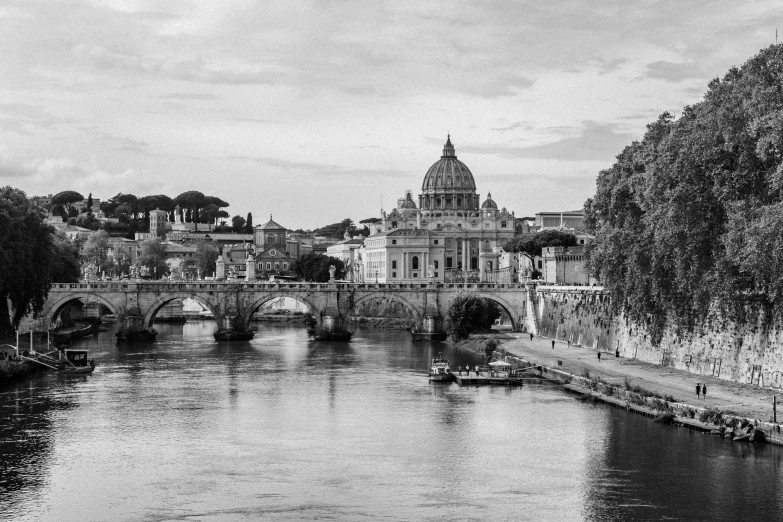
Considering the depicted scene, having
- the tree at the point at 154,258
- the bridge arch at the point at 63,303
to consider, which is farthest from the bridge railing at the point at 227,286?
the tree at the point at 154,258

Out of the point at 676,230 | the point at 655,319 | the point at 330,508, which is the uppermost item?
the point at 676,230

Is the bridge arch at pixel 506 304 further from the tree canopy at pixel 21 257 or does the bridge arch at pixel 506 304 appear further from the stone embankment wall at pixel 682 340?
the tree canopy at pixel 21 257

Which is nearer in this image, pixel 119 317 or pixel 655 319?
pixel 655 319

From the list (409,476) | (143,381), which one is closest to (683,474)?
(409,476)

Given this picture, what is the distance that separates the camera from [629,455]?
38938 mm

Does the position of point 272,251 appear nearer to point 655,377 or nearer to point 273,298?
point 273,298

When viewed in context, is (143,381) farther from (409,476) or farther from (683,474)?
(683,474)

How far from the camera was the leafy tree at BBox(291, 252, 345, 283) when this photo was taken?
150375 millimetres

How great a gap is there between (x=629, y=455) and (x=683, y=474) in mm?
3177

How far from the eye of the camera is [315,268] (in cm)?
15275

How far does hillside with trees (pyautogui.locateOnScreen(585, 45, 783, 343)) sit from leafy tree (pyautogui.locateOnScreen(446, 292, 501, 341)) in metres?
21.9

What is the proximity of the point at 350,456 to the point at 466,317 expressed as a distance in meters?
42.2

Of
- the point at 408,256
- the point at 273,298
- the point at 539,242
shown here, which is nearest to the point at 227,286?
the point at 273,298

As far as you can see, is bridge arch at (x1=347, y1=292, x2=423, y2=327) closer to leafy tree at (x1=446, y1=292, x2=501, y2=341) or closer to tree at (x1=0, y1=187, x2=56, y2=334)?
leafy tree at (x1=446, y1=292, x2=501, y2=341)
